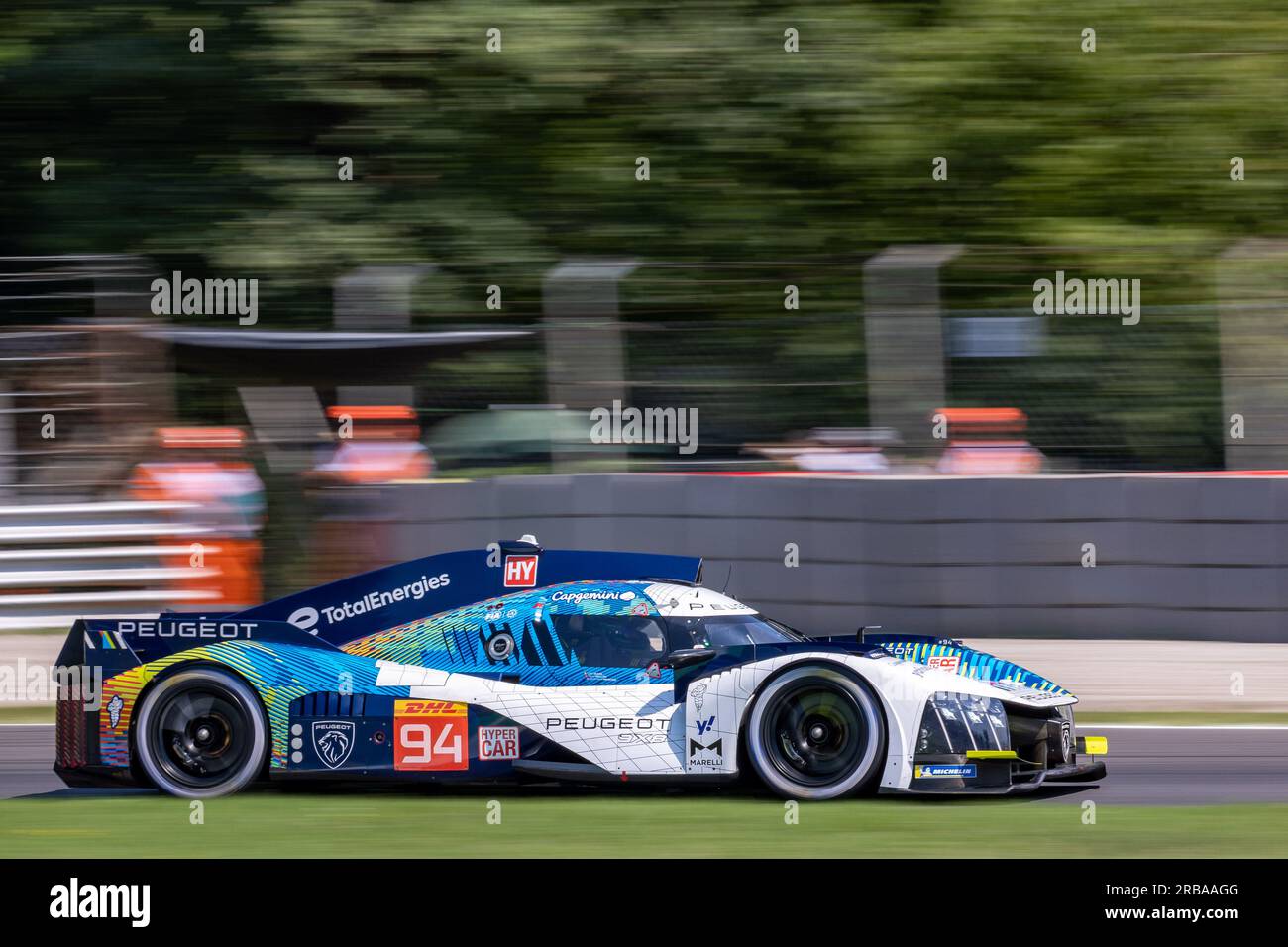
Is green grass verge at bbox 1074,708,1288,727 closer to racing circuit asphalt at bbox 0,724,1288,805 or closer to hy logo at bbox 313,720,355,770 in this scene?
racing circuit asphalt at bbox 0,724,1288,805

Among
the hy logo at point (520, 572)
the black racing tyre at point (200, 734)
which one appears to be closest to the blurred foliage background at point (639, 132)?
the hy logo at point (520, 572)

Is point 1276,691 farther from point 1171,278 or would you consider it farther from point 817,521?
point 1171,278

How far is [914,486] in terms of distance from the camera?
39.7ft

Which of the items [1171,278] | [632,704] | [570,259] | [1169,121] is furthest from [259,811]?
[1169,121]

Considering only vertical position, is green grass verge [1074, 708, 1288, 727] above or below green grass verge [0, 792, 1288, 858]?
above

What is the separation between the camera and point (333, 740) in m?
6.98

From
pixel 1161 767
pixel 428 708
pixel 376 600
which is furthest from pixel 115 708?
pixel 1161 767

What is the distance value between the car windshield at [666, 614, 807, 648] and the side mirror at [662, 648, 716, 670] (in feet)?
0.15

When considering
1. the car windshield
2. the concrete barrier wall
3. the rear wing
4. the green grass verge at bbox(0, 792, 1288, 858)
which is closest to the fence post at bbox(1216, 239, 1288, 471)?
the concrete barrier wall

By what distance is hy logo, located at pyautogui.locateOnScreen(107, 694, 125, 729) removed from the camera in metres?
7.08

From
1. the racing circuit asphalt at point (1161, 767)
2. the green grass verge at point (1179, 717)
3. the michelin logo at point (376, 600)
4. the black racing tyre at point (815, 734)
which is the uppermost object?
the michelin logo at point (376, 600)

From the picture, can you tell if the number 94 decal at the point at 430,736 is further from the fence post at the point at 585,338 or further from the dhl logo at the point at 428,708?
the fence post at the point at 585,338

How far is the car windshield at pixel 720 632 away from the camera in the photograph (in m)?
6.98

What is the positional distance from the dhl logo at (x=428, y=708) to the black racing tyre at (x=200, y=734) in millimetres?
605
